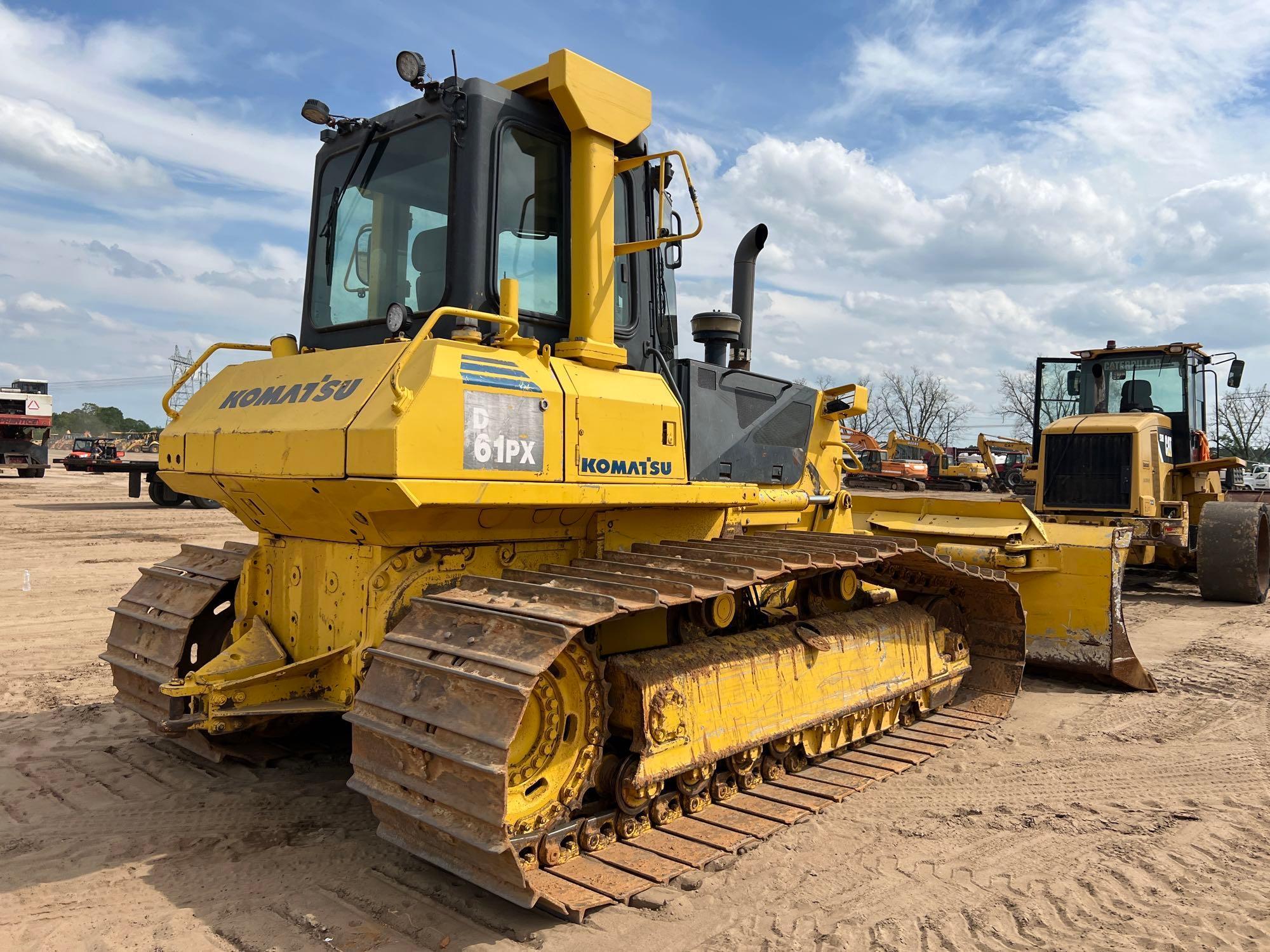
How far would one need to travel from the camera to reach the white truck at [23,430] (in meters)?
32.6

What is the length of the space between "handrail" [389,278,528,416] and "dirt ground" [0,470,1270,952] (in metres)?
2.00

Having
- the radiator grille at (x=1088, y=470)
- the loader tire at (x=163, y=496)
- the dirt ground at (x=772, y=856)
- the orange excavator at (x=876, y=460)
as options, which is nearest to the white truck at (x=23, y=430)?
the loader tire at (x=163, y=496)

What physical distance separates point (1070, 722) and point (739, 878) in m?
3.47

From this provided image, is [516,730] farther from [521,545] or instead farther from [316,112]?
[316,112]

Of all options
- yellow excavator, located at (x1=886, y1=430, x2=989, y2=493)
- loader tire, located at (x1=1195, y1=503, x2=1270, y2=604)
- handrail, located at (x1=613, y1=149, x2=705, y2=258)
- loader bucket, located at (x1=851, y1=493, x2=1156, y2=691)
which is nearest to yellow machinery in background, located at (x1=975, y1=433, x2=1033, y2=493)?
yellow excavator, located at (x1=886, y1=430, x2=989, y2=493)

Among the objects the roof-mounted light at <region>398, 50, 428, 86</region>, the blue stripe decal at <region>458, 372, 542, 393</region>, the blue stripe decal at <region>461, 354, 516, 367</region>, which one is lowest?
the blue stripe decal at <region>458, 372, 542, 393</region>

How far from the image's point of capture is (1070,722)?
624 centimetres

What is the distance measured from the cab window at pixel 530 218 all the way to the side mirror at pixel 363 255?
0.91 meters

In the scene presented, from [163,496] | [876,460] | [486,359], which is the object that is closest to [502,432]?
[486,359]

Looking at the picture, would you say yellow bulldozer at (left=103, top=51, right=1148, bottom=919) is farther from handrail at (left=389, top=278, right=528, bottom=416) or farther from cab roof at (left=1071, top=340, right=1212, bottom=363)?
cab roof at (left=1071, top=340, right=1212, bottom=363)

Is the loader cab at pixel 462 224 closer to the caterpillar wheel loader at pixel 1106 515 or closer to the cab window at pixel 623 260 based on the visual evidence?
Result: the cab window at pixel 623 260

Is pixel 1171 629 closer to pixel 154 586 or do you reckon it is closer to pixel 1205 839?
pixel 1205 839

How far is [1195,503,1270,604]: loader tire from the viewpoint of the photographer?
36.4ft

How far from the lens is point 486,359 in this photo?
386 cm
